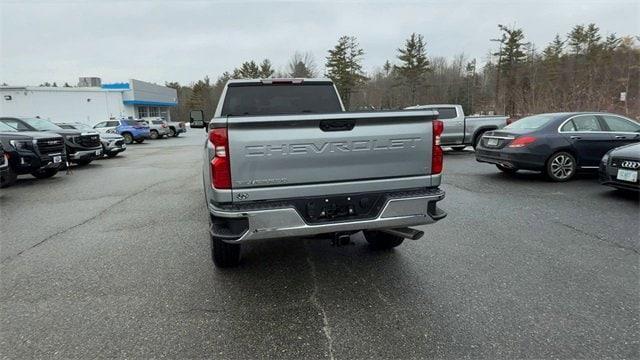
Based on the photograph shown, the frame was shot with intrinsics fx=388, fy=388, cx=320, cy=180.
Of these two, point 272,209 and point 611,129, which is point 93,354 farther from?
point 611,129

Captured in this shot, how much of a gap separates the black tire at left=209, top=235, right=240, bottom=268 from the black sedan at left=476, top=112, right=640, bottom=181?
22.7 feet

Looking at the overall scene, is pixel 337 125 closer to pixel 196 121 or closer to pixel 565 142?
pixel 196 121

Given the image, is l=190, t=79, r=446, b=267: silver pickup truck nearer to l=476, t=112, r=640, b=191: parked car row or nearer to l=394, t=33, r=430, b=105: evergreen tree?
l=476, t=112, r=640, b=191: parked car row

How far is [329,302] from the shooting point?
3.36 metres

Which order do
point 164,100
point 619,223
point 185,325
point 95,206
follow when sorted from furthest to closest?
point 164,100 → point 95,206 → point 619,223 → point 185,325

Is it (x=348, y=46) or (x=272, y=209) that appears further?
(x=348, y=46)

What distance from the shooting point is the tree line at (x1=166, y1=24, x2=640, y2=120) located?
3309 cm

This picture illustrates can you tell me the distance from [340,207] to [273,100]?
2616 millimetres

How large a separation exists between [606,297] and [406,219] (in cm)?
185

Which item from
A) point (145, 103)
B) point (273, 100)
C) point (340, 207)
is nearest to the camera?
point (340, 207)

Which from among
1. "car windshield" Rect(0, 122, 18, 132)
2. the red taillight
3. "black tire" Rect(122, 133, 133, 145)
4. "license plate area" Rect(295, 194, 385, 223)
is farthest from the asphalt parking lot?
"black tire" Rect(122, 133, 133, 145)

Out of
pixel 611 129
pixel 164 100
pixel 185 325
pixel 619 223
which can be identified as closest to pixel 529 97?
pixel 611 129

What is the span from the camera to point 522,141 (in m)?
8.43

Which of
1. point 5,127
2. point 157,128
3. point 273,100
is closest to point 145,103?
point 157,128
